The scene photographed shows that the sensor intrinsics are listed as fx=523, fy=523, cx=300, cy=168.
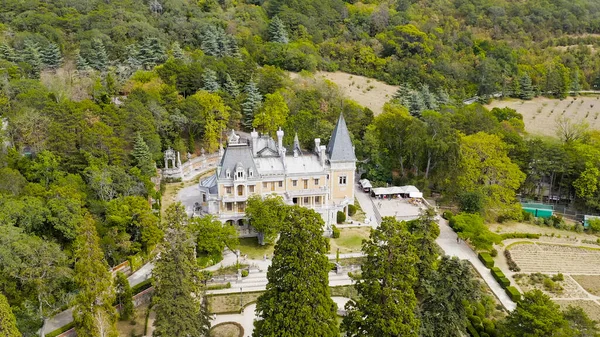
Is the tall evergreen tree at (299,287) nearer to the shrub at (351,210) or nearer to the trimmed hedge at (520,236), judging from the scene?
the shrub at (351,210)

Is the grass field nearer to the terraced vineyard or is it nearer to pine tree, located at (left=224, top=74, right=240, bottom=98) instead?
the terraced vineyard

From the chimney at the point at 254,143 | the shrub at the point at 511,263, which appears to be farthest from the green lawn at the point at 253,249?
the shrub at the point at 511,263

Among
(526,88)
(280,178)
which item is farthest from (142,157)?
(526,88)

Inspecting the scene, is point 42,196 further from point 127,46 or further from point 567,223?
point 567,223

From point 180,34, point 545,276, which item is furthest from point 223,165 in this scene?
point 180,34

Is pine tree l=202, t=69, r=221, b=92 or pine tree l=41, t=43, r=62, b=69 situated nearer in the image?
pine tree l=202, t=69, r=221, b=92

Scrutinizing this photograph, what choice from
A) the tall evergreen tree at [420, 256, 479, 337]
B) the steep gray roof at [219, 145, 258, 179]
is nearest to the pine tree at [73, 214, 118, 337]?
the tall evergreen tree at [420, 256, 479, 337]

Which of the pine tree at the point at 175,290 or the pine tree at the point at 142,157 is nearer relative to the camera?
the pine tree at the point at 175,290
